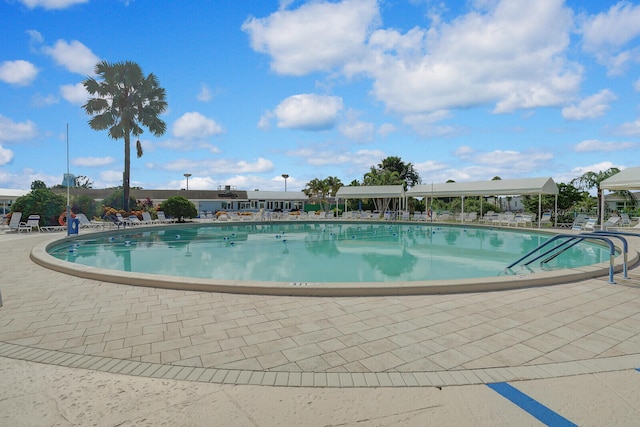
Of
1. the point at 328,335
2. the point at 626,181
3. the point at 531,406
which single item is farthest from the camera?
the point at 626,181

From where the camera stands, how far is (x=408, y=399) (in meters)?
2.29

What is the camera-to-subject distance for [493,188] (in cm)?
2094

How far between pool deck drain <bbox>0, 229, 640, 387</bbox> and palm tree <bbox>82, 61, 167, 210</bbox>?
18683mm

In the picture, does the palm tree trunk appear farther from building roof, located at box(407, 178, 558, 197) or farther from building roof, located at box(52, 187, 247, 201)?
building roof, located at box(407, 178, 558, 197)

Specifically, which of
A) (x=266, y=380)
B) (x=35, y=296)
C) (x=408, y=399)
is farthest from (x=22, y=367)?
(x=408, y=399)

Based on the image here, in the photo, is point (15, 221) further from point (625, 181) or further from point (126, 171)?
point (625, 181)

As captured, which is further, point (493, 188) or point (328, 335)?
point (493, 188)

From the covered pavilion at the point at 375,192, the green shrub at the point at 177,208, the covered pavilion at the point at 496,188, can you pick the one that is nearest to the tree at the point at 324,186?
the covered pavilion at the point at 375,192

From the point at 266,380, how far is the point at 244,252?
9.32 m

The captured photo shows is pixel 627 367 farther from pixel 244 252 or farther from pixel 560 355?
pixel 244 252

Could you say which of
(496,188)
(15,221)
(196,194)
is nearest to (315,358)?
(15,221)

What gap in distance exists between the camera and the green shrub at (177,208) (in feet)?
70.3

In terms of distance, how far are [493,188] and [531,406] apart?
20978mm

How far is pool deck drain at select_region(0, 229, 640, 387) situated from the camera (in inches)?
106
